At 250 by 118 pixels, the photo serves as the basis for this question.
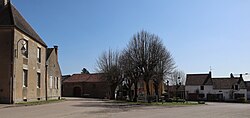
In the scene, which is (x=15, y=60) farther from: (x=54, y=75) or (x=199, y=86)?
(x=199, y=86)

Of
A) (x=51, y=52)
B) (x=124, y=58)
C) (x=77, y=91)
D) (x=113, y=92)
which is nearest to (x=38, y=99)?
(x=51, y=52)

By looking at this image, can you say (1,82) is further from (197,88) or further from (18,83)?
(197,88)

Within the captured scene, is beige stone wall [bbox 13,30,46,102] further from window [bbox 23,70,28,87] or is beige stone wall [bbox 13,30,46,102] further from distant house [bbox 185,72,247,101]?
distant house [bbox 185,72,247,101]

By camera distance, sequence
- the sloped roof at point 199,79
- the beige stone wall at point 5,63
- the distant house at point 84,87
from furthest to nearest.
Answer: the sloped roof at point 199,79 < the distant house at point 84,87 < the beige stone wall at point 5,63

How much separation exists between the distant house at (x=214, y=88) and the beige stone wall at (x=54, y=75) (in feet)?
150

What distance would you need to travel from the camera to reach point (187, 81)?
294 feet

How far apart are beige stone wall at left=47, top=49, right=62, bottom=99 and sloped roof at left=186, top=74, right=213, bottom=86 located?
47898mm

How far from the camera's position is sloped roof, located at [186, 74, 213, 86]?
86.6m

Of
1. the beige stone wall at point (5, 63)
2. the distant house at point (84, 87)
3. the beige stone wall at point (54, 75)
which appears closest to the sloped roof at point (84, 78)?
the distant house at point (84, 87)

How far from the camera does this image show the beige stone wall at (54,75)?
44.2 metres

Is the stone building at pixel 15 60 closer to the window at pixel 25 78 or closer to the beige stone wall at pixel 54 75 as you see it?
the window at pixel 25 78

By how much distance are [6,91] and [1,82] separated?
1.08 metres

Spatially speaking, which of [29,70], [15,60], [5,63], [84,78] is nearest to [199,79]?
[84,78]

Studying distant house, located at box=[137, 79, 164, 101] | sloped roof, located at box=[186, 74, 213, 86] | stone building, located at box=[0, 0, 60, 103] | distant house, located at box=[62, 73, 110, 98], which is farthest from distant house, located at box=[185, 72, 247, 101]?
stone building, located at box=[0, 0, 60, 103]
